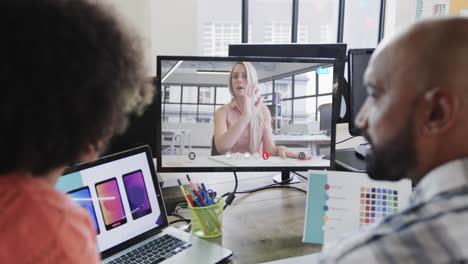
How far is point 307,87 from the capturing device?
3.55ft

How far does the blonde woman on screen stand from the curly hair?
64 centimetres

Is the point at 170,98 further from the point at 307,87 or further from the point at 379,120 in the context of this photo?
the point at 379,120

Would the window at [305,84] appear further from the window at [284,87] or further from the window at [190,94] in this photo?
the window at [190,94]

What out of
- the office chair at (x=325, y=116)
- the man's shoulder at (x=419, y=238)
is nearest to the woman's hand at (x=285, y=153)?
the office chair at (x=325, y=116)

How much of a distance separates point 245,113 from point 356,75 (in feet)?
1.49

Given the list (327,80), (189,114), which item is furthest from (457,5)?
(189,114)

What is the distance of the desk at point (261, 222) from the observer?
81 centimetres

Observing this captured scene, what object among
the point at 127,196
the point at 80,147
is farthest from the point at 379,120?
the point at 127,196

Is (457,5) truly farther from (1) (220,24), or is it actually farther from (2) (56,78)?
(2) (56,78)

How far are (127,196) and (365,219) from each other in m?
0.58

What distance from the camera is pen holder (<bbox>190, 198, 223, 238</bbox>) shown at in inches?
34.9

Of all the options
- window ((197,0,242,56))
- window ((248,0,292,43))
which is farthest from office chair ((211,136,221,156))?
window ((248,0,292,43))

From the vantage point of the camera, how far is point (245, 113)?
3.49 ft

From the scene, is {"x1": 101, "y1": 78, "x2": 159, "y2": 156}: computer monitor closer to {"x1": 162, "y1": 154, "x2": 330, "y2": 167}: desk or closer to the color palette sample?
{"x1": 162, "y1": 154, "x2": 330, "y2": 167}: desk
